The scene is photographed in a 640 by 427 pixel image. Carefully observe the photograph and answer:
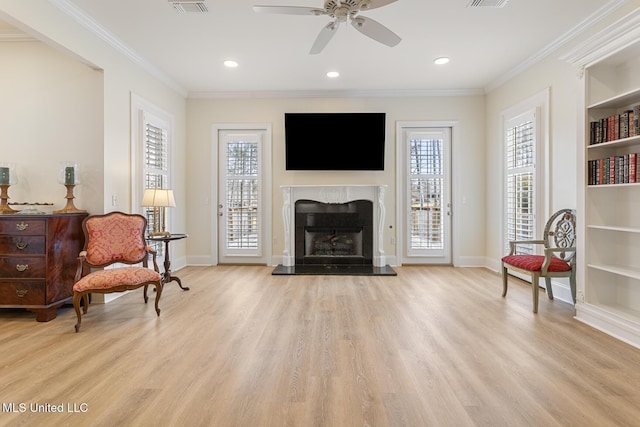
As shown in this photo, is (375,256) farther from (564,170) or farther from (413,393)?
(413,393)

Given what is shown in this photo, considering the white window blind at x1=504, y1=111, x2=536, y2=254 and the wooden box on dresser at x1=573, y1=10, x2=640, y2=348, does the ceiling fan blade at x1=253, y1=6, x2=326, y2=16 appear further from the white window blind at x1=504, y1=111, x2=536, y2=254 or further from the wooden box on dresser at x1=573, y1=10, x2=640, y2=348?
the white window blind at x1=504, y1=111, x2=536, y2=254

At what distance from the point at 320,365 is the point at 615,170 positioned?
9.79ft

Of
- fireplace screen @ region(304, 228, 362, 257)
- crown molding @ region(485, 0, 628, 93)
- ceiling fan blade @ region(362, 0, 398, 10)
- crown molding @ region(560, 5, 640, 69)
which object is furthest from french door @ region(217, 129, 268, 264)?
crown molding @ region(560, 5, 640, 69)

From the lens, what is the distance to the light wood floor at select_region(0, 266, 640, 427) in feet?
5.67

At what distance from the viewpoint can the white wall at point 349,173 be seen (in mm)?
5582

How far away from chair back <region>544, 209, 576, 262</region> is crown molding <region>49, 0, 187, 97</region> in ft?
17.9

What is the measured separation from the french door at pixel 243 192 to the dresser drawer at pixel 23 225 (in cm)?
283

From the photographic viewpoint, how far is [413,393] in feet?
6.24

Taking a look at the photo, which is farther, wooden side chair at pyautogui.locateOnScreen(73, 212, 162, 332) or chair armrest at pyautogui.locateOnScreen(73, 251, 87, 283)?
chair armrest at pyautogui.locateOnScreen(73, 251, 87, 283)

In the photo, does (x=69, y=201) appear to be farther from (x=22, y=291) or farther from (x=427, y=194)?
(x=427, y=194)

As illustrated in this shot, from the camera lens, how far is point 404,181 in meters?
5.67

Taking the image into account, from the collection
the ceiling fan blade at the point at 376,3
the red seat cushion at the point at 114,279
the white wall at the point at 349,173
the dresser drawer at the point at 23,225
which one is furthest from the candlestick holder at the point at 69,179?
the ceiling fan blade at the point at 376,3

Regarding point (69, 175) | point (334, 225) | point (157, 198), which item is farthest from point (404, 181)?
point (69, 175)

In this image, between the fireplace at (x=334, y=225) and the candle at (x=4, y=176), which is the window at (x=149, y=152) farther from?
the fireplace at (x=334, y=225)
